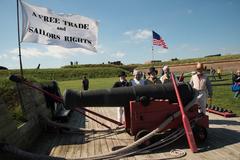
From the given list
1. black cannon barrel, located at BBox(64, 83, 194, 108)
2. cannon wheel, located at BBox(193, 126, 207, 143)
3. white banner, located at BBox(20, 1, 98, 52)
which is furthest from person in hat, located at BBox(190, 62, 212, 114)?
Result: white banner, located at BBox(20, 1, 98, 52)

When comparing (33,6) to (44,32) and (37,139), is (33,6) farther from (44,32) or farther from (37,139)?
(37,139)

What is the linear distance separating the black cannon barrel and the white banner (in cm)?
195

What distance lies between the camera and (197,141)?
5910 mm

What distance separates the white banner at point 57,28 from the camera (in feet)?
23.1

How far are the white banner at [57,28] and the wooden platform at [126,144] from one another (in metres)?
2.29

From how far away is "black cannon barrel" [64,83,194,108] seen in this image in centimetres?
590

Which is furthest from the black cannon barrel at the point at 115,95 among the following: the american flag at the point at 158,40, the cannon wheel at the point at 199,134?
the american flag at the point at 158,40

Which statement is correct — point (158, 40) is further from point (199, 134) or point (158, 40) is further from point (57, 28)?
point (199, 134)

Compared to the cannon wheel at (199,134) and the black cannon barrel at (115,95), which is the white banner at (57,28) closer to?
the black cannon barrel at (115,95)

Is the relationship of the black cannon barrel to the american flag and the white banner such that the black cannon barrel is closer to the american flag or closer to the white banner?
the white banner

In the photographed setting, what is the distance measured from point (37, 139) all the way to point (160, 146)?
2782 millimetres

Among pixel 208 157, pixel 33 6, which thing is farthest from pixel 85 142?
pixel 33 6

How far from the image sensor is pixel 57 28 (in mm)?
7535

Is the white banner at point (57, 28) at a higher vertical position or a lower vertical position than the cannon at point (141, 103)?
higher
